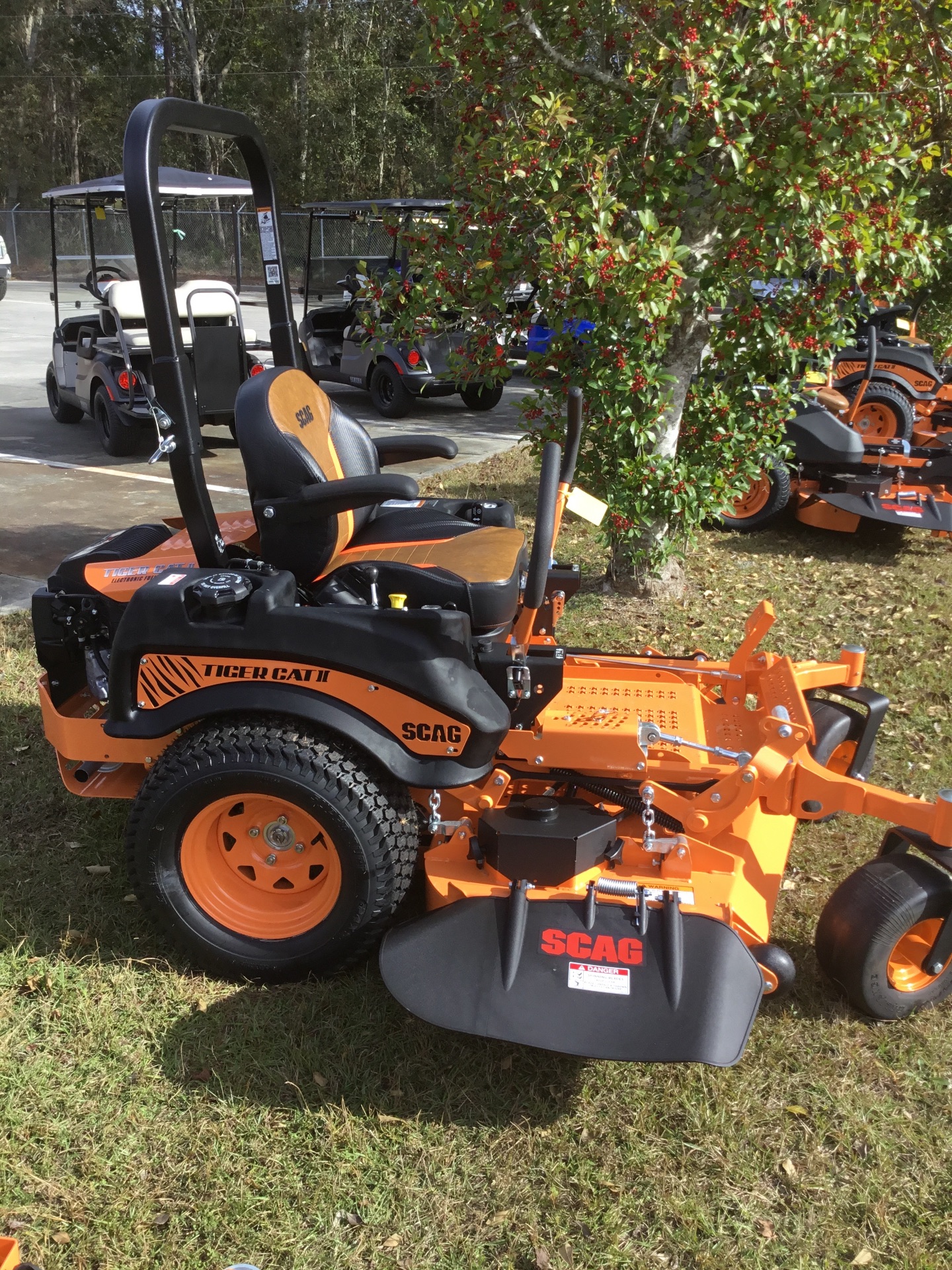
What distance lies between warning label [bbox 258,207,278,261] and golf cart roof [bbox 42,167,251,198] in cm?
566

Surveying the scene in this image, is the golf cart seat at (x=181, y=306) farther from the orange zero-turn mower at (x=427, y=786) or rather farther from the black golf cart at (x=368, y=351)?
the orange zero-turn mower at (x=427, y=786)

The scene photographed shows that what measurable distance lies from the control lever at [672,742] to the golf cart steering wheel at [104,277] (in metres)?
7.55

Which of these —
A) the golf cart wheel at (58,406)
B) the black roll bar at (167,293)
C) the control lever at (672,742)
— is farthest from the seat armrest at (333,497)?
the golf cart wheel at (58,406)

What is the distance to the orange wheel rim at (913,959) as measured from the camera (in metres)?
2.75

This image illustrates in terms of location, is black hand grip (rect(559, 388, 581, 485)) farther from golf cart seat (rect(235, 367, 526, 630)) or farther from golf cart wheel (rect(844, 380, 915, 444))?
golf cart wheel (rect(844, 380, 915, 444))

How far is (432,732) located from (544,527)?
0.60 metres

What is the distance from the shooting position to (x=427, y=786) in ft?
8.83

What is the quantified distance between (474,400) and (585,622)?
Answer: 21.3ft

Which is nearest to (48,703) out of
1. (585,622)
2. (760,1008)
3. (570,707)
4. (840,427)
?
(570,707)

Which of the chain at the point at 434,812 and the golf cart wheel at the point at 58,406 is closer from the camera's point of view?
the chain at the point at 434,812

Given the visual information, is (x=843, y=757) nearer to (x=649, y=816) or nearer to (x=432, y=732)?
(x=649, y=816)

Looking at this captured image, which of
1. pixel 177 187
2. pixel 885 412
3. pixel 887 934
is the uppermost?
pixel 177 187

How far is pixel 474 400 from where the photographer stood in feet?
37.4

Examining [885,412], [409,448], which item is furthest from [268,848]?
[885,412]
